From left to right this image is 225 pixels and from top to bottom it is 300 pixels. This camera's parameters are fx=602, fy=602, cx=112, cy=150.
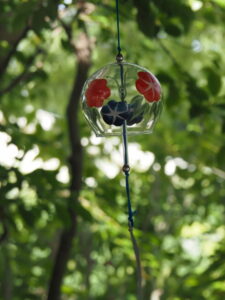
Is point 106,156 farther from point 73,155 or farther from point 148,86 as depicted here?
point 148,86

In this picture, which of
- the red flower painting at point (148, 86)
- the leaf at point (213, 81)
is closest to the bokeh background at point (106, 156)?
the leaf at point (213, 81)

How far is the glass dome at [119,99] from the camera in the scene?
A: 1166mm

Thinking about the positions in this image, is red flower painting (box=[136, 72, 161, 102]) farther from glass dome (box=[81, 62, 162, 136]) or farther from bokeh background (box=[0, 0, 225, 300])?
bokeh background (box=[0, 0, 225, 300])

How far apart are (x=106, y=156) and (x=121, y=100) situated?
2172 millimetres

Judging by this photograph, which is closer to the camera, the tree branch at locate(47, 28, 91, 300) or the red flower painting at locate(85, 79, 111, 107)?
the red flower painting at locate(85, 79, 111, 107)

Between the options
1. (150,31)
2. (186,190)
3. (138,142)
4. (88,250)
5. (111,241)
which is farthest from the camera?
(88,250)

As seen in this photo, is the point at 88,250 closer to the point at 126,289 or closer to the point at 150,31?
the point at 126,289

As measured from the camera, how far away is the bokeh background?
5.58ft

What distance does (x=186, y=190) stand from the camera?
10.1 ft

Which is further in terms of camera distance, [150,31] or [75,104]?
[75,104]

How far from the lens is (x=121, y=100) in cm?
116

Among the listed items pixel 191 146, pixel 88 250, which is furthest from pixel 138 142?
pixel 88 250

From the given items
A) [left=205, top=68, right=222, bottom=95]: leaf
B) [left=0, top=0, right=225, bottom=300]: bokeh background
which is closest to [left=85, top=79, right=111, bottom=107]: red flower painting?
[left=0, top=0, right=225, bottom=300]: bokeh background

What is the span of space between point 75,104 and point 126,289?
148 cm
